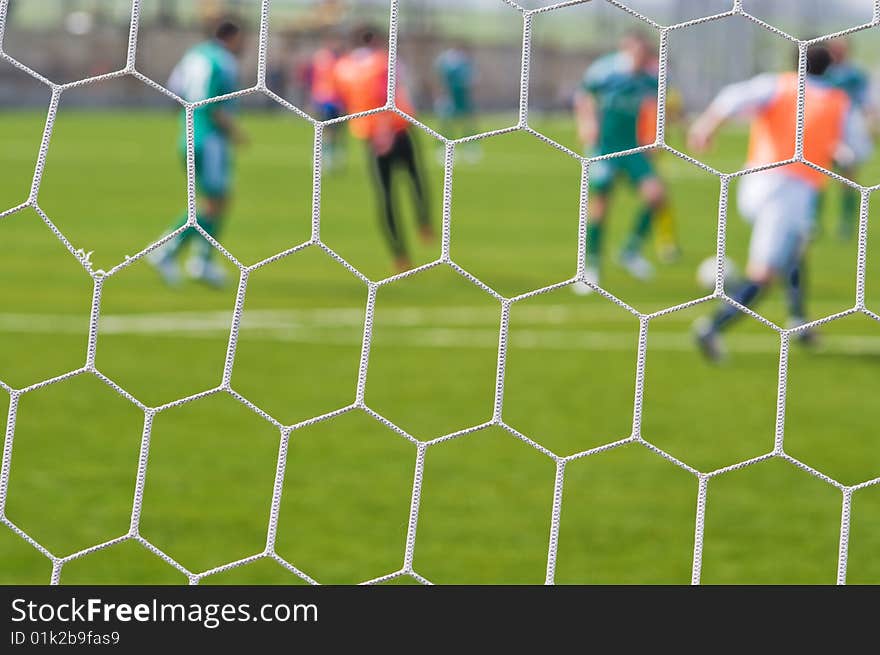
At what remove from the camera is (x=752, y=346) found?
8.14 metres

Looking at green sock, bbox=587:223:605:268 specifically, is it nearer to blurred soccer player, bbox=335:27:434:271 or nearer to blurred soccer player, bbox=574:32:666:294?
blurred soccer player, bbox=574:32:666:294

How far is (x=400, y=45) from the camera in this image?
40469 millimetres

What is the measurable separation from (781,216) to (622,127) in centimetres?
358

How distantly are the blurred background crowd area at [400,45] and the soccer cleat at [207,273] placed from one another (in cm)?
2442

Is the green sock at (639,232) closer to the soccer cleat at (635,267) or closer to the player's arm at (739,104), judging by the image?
the soccer cleat at (635,267)

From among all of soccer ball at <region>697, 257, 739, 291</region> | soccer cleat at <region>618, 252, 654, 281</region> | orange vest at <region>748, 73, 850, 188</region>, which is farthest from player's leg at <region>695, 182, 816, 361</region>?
soccer cleat at <region>618, 252, 654, 281</region>

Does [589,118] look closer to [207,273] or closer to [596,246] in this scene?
[596,246]

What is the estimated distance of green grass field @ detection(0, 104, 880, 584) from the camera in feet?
14.6

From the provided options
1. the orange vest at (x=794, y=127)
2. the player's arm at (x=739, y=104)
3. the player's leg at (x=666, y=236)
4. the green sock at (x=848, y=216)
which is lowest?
the green sock at (x=848, y=216)

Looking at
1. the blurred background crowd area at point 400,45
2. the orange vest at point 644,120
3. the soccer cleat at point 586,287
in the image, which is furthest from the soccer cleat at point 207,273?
the blurred background crowd area at point 400,45

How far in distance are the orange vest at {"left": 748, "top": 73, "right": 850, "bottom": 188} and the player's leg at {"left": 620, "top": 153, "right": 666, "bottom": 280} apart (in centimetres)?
339

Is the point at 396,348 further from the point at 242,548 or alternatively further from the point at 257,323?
the point at 242,548

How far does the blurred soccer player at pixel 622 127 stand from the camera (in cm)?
1047
